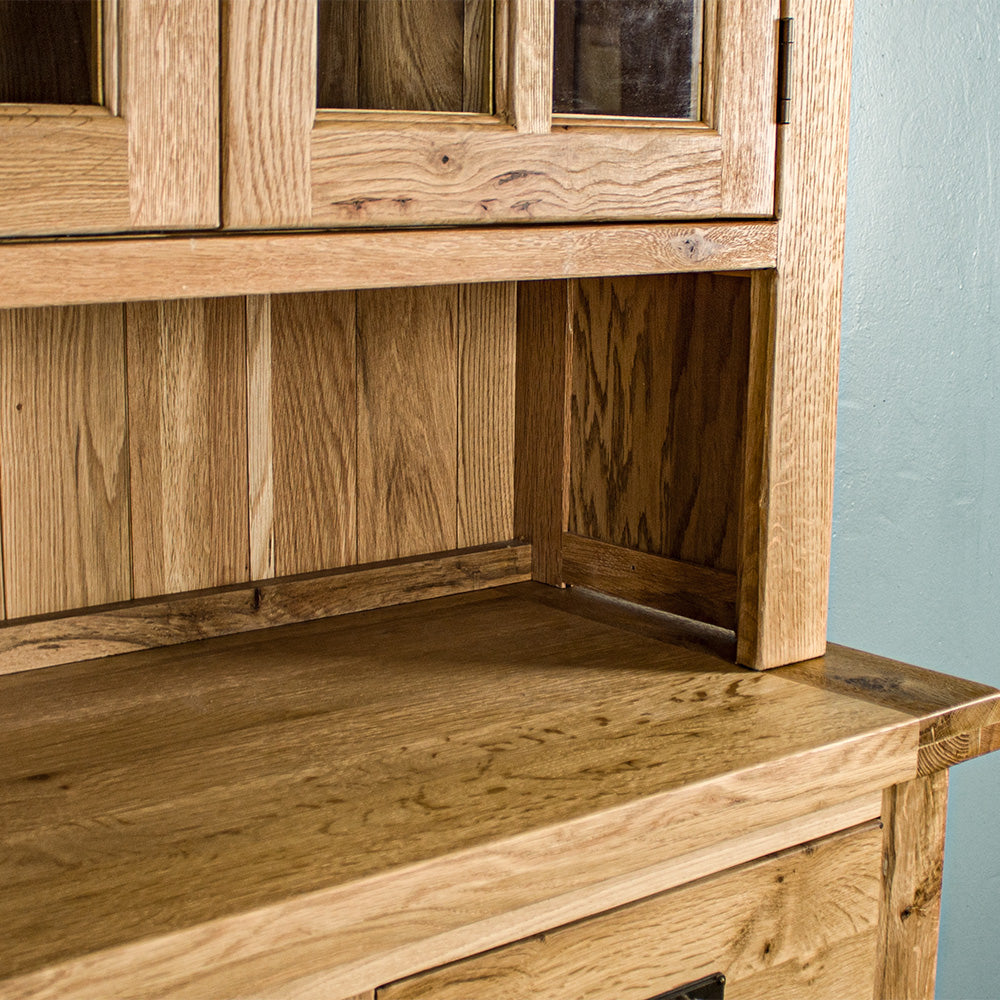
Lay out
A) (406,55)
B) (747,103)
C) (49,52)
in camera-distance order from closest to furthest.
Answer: (49,52)
(406,55)
(747,103)

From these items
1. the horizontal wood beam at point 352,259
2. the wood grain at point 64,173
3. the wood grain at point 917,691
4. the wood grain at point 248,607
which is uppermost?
the wood grain at point 64,173

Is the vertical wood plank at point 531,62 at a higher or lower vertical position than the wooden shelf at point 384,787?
higher

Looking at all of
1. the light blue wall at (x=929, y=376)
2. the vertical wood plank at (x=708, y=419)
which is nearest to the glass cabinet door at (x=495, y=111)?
the vertical wood plank at (x=708, y=419)

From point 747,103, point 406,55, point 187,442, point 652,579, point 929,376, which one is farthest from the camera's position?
point 929,376

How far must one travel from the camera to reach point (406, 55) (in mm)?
825

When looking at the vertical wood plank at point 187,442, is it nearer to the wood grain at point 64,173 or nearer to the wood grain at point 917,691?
the wood grain at point 64,173

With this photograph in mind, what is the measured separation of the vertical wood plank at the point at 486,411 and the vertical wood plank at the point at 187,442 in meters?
0.23

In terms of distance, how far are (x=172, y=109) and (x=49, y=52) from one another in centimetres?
7

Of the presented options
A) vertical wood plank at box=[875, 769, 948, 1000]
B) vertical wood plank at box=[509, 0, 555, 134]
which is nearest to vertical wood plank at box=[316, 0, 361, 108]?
vertical wood plank at box=[509, 0, 555, 134]

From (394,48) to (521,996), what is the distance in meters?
0.58

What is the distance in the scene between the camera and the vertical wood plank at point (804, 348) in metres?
1.02

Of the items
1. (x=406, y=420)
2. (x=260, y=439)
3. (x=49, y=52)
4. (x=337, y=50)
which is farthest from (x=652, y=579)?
(x=49, y=52)

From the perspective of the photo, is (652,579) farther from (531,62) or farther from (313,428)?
(531,62)

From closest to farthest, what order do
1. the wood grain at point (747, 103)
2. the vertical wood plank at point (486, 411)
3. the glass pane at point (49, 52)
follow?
1. the glass pane at point (49, 52)
2. the wood grain at point (747, 103)
3. the vertical wood plank at point (486, 411)
